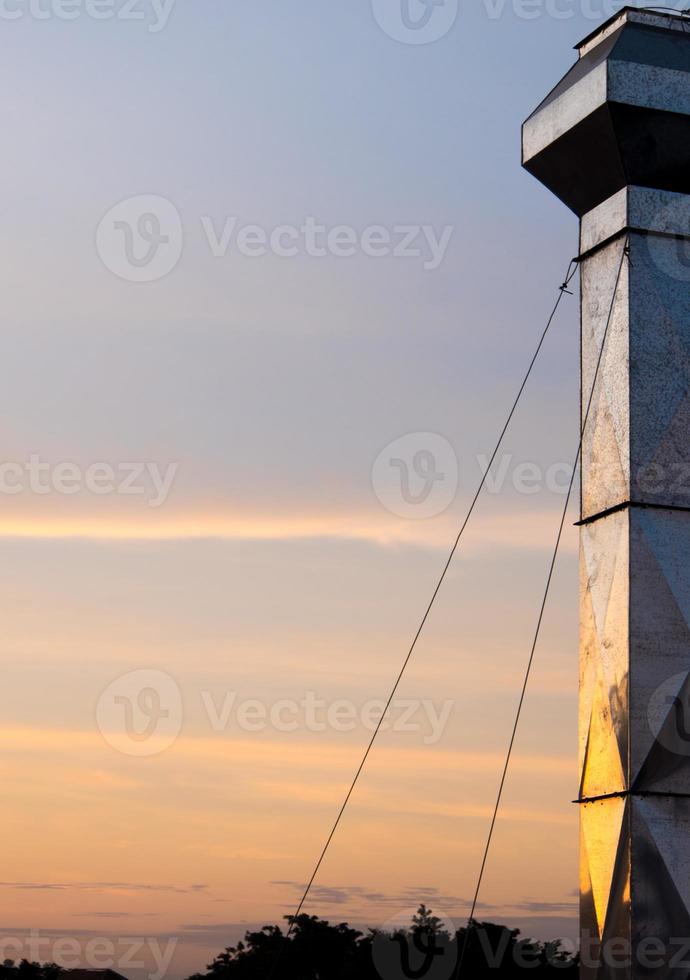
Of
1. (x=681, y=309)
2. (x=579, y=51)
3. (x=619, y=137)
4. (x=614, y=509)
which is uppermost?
(x=579, y=51)

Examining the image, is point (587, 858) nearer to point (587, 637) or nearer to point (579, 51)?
point (587, 637)

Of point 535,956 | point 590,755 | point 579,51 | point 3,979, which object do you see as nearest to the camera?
point 590,755

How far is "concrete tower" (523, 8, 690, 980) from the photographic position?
1845 cm

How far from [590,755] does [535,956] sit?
35.1 m

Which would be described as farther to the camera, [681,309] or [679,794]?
[681,309]

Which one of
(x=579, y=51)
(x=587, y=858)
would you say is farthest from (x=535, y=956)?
(x=579, y=51)

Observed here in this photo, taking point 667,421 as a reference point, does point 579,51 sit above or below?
above

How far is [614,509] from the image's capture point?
19578mm

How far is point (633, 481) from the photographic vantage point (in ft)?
63.6

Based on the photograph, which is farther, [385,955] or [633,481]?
[385,955]

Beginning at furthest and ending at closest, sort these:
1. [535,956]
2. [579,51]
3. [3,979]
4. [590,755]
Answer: [3,979] → [535,956] → [579,51] → [590,755]

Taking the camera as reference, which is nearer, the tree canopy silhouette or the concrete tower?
the concrete tower

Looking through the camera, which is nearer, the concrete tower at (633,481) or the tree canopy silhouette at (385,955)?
the concrete tower at (633,481)

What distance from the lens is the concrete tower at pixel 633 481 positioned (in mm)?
18453
